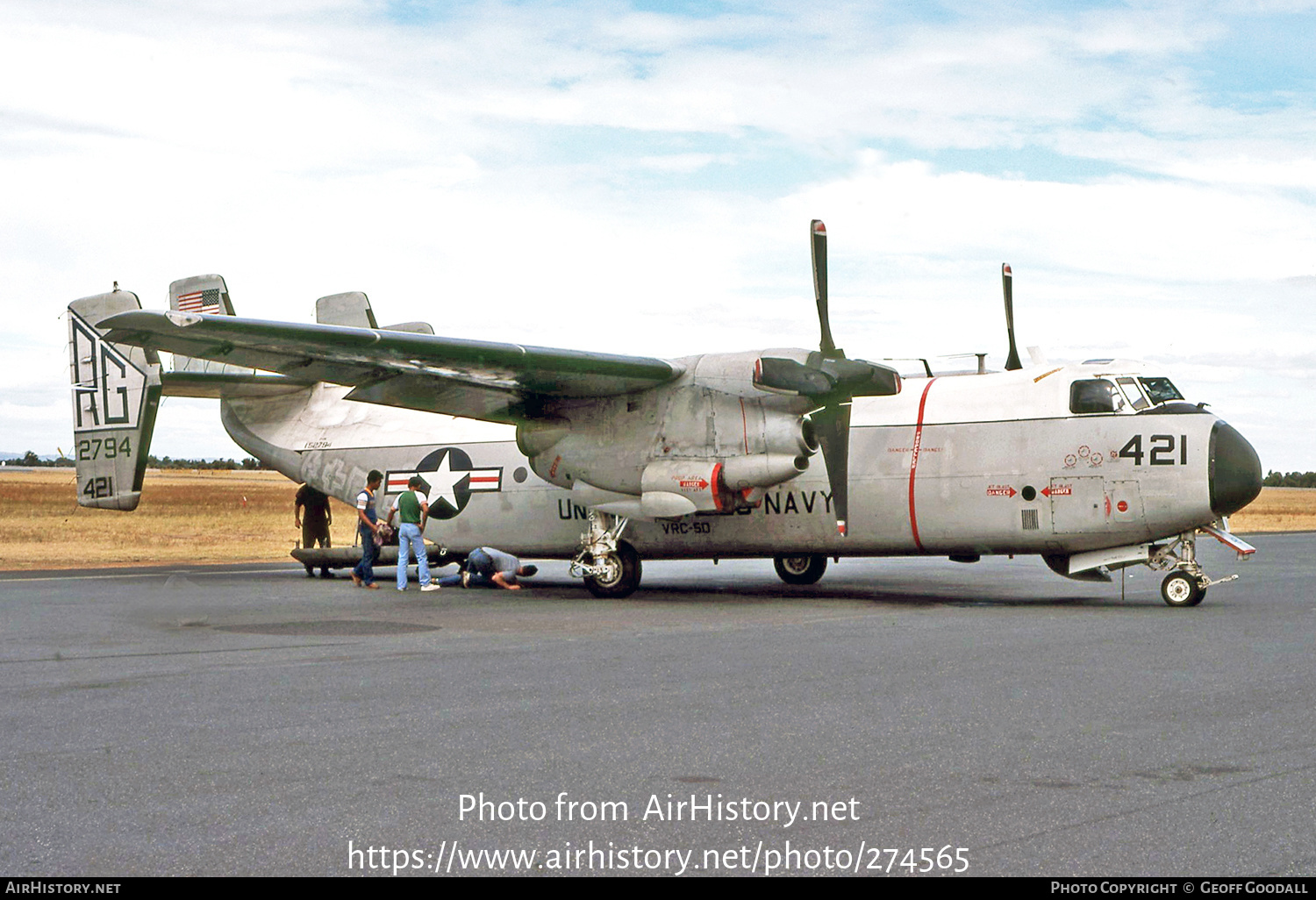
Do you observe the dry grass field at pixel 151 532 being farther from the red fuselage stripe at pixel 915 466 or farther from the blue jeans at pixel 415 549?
the red fuselage stripe at pixel 915 466

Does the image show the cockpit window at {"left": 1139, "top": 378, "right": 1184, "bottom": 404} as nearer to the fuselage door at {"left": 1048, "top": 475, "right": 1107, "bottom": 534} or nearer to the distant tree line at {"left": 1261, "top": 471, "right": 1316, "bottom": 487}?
the fuselage door at {"left": 1048, "top": 475, "right": 1107, "bottom": 534}

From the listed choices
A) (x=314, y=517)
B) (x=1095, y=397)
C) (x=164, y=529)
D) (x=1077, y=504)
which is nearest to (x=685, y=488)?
(x=1077, y=504)

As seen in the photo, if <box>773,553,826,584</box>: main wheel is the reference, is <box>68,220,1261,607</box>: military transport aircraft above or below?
above

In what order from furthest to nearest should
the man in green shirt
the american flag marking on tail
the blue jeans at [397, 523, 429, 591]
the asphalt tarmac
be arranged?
the american flag marking on tail → the blue jeans at [397, 523, 429, 591] → the man in green shirt → the asphalt tarmac

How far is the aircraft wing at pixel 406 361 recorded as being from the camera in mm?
14820

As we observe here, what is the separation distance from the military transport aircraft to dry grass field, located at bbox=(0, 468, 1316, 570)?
410 inches

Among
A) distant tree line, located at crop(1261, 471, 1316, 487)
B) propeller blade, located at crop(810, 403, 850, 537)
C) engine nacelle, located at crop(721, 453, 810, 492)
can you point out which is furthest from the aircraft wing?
distant tree line, located at crop(1261, 471, 1316, 487)

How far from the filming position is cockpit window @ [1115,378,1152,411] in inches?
642

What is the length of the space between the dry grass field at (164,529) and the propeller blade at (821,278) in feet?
54.4

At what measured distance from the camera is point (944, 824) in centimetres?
552

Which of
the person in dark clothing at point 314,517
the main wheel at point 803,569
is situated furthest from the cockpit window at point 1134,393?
the person in dark clothing at point 314,517

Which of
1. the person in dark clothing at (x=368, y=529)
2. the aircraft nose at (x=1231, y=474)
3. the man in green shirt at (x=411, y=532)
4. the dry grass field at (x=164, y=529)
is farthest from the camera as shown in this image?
the dry grass field at (x=164, y=529)

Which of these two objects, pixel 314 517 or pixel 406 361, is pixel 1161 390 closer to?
pixel 406 361

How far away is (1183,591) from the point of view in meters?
16.0
